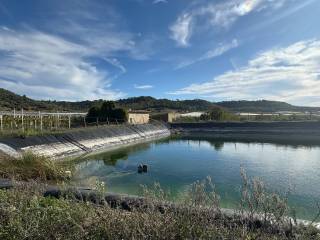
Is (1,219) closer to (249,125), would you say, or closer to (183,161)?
(183,161)

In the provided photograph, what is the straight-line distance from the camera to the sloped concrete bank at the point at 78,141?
22453mm

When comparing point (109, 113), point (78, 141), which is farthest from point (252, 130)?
point (78, 141)

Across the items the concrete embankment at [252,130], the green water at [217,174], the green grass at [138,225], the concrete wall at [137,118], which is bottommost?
the green water at [217,174]

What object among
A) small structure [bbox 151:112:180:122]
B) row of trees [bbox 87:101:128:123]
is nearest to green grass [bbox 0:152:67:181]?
row of trees [bbox 87:101:128:123]

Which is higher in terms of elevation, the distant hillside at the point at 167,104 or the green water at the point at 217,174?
the distant hillside at the point at 167,104

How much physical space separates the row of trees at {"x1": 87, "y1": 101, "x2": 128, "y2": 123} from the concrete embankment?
9.52 meters

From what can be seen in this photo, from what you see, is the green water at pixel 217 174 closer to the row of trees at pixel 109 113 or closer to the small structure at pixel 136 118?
the row of trees at pixel 109 113

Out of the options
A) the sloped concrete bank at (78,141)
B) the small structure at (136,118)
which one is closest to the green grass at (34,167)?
the sloped concrete bank at (78,141)

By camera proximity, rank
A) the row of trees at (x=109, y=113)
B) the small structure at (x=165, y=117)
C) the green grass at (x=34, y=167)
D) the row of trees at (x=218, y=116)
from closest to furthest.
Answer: the green grass at (x=34, y=167), the row of trees at (x=109, y=113), the small structure at (x=165, y=117), the row of trees at (x=218, y=116)

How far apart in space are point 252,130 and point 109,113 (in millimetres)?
20822

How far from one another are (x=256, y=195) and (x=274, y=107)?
139 m

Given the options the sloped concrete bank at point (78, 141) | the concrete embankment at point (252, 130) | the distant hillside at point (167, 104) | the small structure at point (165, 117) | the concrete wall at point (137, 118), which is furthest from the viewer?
the distant hillside at point (167, 104)

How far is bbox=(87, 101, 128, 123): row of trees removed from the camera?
169ft

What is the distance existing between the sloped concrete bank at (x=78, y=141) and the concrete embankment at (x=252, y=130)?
36.8ft
